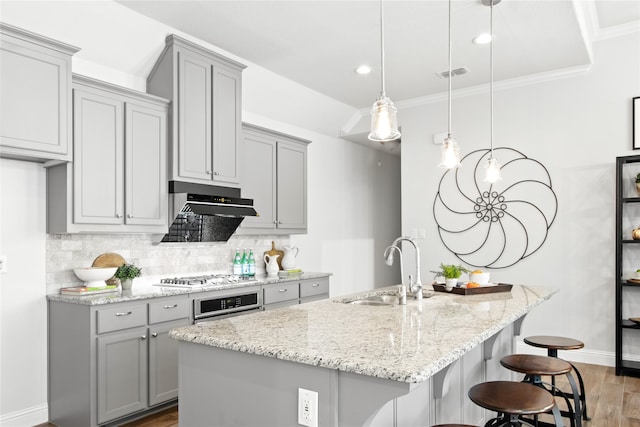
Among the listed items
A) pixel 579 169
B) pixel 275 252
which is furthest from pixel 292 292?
pixel 579 169

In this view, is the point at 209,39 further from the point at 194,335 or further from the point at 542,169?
the point at 542,169

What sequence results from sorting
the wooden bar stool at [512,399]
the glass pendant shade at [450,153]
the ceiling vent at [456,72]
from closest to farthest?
the wooden bar stool at [512,399], the glass pendant shade at [450,153], the ceiling vent at [456,72]

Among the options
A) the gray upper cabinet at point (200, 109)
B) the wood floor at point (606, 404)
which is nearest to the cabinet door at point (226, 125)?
the gray upper cabinet at point (200, 109)

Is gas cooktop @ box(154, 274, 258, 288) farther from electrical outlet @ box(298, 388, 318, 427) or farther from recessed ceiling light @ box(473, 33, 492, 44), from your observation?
recessed ceiling light @ box(473, 33, 492, 44)

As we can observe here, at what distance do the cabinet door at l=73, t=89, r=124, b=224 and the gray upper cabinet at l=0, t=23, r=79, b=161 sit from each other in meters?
0.13

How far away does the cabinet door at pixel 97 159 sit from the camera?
121 inches

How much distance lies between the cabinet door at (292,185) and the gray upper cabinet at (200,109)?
755 mm

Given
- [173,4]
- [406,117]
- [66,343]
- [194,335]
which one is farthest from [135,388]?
[406,117]

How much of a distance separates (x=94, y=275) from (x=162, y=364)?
2.48ft

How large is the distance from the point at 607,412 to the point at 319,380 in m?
2.72

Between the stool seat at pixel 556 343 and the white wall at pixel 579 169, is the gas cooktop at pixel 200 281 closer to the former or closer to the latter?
the stool seat at pixel 556 343

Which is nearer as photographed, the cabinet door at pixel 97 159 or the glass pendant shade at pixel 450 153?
the glass pendant shade at pixel 450 153

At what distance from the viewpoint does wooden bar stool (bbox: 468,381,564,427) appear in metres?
1.82

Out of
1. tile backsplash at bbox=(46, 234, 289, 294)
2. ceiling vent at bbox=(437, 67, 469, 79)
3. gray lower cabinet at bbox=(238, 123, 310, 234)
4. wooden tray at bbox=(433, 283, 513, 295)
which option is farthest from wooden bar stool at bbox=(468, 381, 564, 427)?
ceiling vent at bbox=(437, 67, 469, 79)
